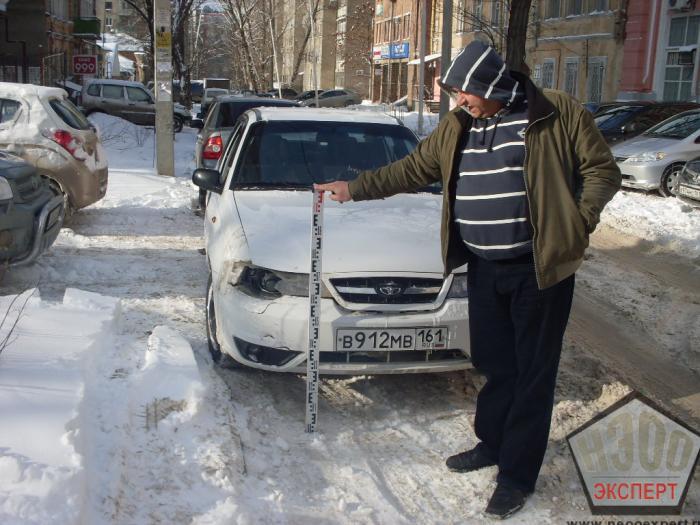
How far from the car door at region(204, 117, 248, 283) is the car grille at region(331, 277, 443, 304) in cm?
67

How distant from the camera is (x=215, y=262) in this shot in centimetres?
478

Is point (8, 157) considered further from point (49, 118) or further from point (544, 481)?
point (544, 481)

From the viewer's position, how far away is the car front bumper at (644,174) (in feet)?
42.6

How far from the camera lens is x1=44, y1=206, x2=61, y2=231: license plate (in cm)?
668

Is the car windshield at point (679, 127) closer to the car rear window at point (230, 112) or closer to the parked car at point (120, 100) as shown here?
the car rear window at point (230, 112)

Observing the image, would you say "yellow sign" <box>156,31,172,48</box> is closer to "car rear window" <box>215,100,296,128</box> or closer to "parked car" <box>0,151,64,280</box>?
"car rear window" <box>215,100,296,128</box>

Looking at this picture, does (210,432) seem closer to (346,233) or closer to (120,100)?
(346,233)

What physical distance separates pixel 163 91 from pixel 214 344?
10.3m

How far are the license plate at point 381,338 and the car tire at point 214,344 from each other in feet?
2.57

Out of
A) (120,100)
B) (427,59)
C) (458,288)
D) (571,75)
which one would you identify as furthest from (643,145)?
(427,59)

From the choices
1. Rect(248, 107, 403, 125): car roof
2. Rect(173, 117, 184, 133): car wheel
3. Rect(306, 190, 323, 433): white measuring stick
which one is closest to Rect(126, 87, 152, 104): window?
Rect(173, 117, 184, 133): car wheel

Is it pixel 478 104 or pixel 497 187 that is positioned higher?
pixel 478 104

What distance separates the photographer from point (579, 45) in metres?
32.6

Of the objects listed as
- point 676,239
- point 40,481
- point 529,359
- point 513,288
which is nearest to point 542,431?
point 529,359
